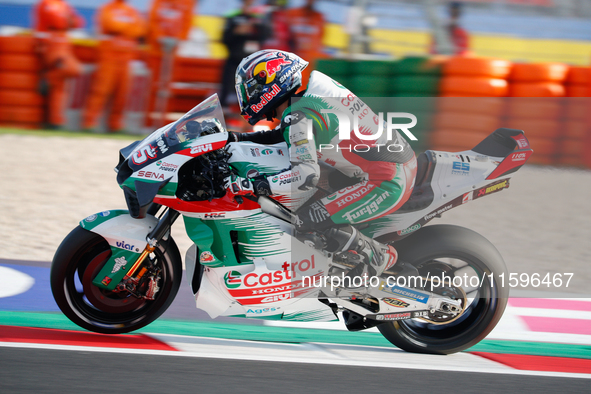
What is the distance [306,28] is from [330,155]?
5742 millimetres

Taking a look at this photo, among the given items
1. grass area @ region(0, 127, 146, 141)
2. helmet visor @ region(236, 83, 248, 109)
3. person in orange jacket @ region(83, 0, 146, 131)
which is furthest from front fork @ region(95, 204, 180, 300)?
person in orange jacket @ region(83, 0, 146, 131)

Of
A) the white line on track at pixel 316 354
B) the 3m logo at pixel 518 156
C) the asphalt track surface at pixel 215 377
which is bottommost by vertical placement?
the white line on track at pixel 316 354

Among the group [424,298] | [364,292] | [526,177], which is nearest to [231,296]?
[364,292]

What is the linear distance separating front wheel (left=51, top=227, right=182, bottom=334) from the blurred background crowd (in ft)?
17.2

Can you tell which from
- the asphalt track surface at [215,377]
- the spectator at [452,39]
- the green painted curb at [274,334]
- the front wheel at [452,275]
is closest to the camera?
the asphalt track surface at [215,377]

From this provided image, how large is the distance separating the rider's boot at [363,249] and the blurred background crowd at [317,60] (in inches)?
187

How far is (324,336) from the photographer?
392 cm

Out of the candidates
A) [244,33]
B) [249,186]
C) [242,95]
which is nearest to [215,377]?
[249,186]

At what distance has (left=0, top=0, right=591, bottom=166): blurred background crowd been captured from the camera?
313 inches

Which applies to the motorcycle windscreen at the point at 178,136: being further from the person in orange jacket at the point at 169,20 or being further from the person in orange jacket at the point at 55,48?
the person in orange jacket at the point at 55,48

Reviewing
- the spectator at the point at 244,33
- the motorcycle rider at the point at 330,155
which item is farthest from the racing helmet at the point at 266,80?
the spectator at the point at 244,33

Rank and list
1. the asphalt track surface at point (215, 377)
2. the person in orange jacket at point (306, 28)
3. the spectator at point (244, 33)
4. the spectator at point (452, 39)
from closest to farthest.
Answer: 1. the asphalt track surface at point (215, 377)
2. the spectator at point (244, 33)
3. the person in orange jacket at point (306, 28)
4. the spectator at point (452, 39)

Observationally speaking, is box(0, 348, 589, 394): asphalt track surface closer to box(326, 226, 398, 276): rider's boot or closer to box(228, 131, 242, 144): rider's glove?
box(326, 226, 398, 276): rider's boot

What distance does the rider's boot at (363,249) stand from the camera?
134 inches
